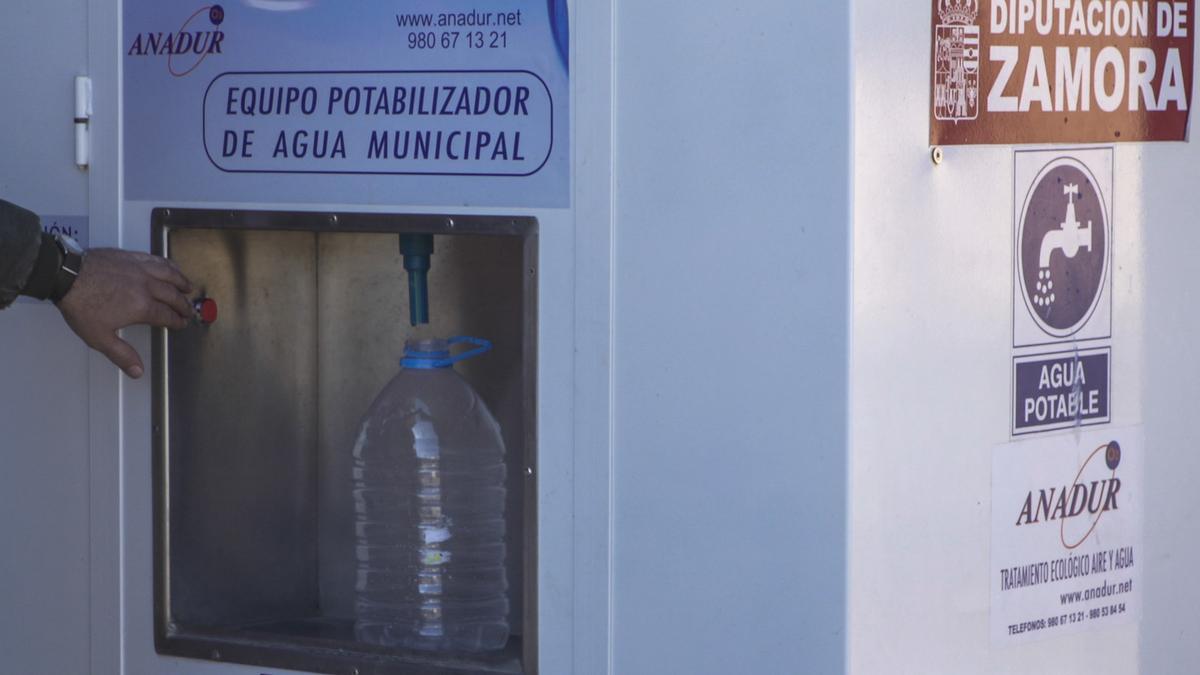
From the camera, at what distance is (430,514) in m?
2.21

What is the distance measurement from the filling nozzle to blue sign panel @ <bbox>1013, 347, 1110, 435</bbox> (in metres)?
0.76

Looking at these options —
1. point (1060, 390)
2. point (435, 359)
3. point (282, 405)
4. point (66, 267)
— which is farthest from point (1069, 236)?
point (66, 267)

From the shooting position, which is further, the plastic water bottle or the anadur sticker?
the plastic water bottle

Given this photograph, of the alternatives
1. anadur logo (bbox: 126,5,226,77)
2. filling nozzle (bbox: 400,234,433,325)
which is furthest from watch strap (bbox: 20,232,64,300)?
filling nozzle (bbox: 400,234,433,325)

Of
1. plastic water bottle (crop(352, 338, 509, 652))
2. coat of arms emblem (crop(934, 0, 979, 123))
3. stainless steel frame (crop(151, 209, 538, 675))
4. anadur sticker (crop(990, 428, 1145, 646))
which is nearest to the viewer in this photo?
coat of arms emblem (crop(934, 0, 979, 123))

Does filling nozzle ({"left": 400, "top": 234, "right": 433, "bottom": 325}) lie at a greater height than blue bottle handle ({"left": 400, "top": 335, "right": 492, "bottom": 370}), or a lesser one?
greater

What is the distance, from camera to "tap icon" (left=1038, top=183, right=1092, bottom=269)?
190 cm

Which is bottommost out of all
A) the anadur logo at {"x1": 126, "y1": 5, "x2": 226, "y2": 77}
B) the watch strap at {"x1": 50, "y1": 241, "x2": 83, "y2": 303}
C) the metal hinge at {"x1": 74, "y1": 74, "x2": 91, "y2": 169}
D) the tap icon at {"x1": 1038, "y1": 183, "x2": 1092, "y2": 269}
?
the watch strap at {"x1": 50, "y1": 241, "x2": 83, "y2": 303}

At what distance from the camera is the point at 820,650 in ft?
5.51

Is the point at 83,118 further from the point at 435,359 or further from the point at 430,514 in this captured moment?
the point at 430,514

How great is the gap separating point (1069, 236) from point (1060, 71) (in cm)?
20

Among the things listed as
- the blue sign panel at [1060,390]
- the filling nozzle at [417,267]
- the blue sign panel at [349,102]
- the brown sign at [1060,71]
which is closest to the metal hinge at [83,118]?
the blue sign panel at [349,102]

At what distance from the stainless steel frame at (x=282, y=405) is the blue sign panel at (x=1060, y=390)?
0.62 metres

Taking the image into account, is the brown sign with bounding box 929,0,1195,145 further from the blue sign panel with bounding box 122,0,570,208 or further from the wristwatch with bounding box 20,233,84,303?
the wristwatch with bounding box 20,233,84,303
